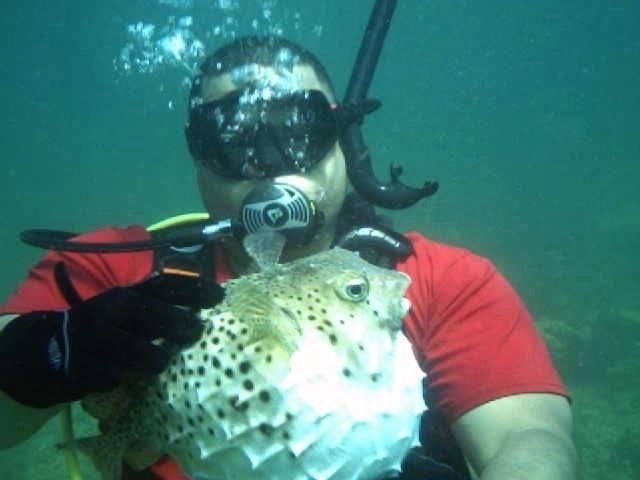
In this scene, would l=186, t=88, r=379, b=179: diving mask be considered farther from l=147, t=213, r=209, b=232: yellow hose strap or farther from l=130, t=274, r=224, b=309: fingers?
l=130, t=274, r=224, b=309: fingers

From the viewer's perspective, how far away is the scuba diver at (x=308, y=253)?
2.00 metres

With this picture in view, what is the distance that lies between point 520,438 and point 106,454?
147cm

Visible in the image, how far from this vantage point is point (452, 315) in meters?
2.58

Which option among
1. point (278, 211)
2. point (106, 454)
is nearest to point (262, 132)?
point (278, 211)

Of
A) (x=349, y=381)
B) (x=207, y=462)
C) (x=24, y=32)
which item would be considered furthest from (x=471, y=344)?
(x=24, y=32)

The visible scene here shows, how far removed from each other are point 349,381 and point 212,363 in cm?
33

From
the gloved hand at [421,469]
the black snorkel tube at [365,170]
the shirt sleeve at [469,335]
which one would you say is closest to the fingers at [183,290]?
the gloved hand at [421,469]

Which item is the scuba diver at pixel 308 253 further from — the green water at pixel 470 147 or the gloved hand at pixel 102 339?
the green water at pixel 470 147

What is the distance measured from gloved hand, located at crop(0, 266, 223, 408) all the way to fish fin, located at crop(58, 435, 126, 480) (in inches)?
5.5

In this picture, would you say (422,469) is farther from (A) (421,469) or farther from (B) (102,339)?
(B) (102,339)

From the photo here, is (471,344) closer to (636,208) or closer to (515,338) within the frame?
(515,338)

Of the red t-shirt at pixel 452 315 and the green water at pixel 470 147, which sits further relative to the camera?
the green water at pixel 470 147

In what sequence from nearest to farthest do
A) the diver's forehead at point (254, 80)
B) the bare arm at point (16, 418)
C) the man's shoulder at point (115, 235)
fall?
the bare arm at point (16, 418) → the diver's forehead at point (254, 80) → the man's shoulder at point (115, 235)

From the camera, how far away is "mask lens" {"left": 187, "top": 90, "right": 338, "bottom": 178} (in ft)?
8.61
